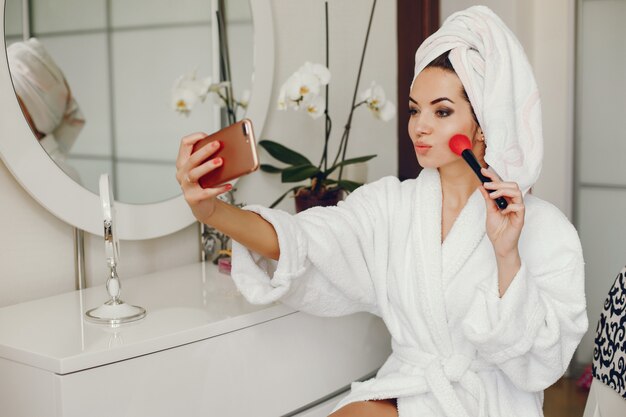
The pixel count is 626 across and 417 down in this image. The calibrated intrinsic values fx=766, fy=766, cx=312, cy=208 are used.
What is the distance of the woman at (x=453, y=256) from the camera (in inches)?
54.0

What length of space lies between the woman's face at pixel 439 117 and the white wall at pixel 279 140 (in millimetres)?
625

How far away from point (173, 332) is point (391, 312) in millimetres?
479

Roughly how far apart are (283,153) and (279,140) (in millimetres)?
116

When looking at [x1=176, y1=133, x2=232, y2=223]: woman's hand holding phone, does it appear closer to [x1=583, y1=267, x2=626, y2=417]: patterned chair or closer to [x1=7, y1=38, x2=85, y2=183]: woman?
[x1=7, y1=38, x2=85, y2=183]: woman

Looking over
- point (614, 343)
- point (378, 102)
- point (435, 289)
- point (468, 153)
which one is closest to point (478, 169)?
point (468, 153)

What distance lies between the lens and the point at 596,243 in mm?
2734

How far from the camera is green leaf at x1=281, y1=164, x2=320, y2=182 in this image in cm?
190

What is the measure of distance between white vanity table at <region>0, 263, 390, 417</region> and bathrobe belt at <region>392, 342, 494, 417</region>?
0.25m

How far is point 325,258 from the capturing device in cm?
150

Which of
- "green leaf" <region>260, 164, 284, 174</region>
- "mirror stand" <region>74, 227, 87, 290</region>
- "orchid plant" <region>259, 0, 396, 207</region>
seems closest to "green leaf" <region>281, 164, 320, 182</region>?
"orchid plant" <region>259, 0, 396, 207</region>

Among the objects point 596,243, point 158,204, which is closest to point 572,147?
point 596,243

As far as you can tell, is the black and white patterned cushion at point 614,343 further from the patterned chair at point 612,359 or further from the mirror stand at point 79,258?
A: the mirror stand at point 79,258

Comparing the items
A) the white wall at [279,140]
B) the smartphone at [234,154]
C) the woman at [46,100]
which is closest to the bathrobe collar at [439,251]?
the smartphone at [234,154]

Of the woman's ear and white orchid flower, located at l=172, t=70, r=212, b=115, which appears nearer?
the woman's ear
